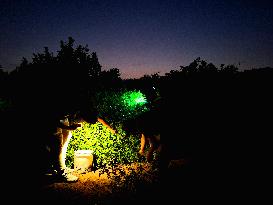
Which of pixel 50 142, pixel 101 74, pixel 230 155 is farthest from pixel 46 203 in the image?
pixel 101 74

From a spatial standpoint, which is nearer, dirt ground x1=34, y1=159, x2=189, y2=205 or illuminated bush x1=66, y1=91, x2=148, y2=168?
dirt ground x1=34, y1=159, x2=189, y2=205

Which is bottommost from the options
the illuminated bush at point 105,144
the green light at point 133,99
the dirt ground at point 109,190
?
the dirt ground at point 109,190

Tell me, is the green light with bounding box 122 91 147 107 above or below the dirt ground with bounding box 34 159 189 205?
above

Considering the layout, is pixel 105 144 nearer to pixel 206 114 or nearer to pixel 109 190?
pixel 109 190

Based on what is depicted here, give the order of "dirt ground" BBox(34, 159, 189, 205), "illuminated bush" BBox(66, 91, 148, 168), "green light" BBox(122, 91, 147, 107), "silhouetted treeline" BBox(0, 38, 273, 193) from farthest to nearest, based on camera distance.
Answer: "green light" BBox(122, 91, 147, 107) < "illuminated bush" BBox(66, 91, 148, 168) < "silhouetted treeline" BBox(0, 38, 273, 193) < "dirt ground" BBox(34, 159, 189, 205)

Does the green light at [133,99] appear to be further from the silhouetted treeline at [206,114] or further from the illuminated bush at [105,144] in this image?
the silhouetted treeline at [206,114]

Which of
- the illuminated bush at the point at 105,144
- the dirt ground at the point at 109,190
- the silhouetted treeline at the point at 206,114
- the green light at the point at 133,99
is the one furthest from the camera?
the green light at the point at 133,99

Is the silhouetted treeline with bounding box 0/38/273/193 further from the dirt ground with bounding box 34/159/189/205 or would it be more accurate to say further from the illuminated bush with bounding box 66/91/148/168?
the illuminated bush with bounding box 66/91/148/168

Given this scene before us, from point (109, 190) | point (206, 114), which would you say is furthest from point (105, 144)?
point (206, 114)

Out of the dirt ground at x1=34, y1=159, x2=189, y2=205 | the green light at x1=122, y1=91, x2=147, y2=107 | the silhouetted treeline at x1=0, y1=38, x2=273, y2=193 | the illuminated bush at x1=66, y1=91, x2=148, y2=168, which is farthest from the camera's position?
the green light at x1=122, y1=91, x2=147, y2=107

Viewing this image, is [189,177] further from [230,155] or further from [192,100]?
[192,100]

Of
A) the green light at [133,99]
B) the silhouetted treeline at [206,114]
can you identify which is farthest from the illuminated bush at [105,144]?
the green light at [133,99]

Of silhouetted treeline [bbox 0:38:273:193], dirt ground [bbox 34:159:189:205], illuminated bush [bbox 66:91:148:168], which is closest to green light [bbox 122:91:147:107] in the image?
illuminated bush [bbox 66:91:148:168]

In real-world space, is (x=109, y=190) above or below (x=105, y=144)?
below
